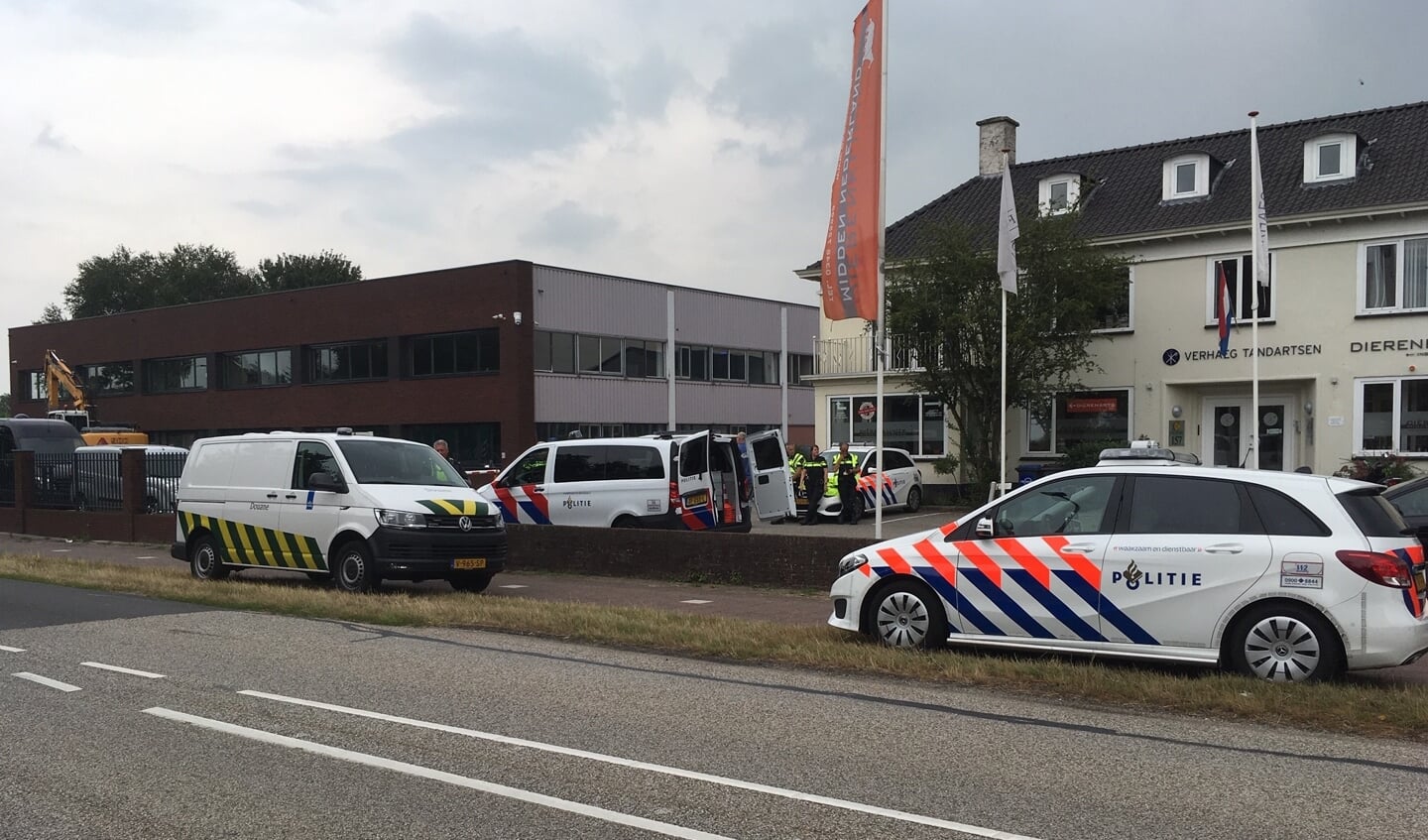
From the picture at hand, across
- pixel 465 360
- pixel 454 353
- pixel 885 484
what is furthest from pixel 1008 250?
pixel 454 353

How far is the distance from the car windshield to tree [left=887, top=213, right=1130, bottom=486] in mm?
13509

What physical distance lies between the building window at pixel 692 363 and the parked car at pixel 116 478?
19855 mm

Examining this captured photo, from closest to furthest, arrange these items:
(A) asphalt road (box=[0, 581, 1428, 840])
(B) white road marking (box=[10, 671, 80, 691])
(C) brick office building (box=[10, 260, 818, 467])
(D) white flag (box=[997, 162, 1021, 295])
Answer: (A) asphalt road (box=[0, 581, 1428, 840]) < (B) white road marking (box=[10, 671, 80, 691]) < (D) white flag (box=[997, 162, 1021, 295]) < (C) brick office building (box=[10, 260, 818, 467])

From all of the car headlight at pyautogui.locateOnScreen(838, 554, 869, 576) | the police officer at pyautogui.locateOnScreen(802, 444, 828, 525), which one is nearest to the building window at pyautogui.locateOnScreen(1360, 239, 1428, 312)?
the police officer at pyautogui.locateOnScreen(802, 444, 828, 525)

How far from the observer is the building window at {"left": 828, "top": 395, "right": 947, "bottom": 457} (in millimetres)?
29812

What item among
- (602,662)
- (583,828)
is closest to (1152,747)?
(583,828)

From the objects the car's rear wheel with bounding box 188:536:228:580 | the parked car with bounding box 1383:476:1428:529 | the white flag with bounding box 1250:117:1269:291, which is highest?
the white flag with bounding box 1250:117:1269:291

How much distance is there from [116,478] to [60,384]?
27.0m

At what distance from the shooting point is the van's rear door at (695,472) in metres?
18.1

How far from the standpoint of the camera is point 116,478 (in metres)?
25.0

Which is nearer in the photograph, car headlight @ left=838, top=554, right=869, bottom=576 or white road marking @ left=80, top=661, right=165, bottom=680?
white road marking @ left=80, top=661, right=165, bottom=680

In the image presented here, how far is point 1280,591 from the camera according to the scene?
8.11 meters

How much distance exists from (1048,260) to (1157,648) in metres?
18.1

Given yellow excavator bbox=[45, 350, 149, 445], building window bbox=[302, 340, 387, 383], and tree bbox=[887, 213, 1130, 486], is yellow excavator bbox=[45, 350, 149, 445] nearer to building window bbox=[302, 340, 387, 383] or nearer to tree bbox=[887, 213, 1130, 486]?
building window bbox=[302, 340, 387, 383]
